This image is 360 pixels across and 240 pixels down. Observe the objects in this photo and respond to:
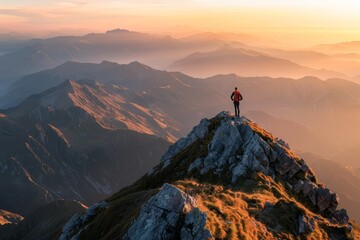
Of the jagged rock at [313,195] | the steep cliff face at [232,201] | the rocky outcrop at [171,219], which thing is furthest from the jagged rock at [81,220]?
the jagged rock at [313,195]

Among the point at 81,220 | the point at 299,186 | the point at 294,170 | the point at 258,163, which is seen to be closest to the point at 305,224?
the point at 299,186

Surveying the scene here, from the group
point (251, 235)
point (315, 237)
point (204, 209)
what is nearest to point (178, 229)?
point (204, 209)

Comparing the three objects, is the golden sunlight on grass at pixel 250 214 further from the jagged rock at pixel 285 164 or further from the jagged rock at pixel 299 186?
the jagged rock at pixel 285 164

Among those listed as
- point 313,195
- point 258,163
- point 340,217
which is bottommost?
point 340,217

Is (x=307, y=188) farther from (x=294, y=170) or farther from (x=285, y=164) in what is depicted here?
(x=285, y=164)

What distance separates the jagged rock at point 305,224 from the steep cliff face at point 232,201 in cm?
2

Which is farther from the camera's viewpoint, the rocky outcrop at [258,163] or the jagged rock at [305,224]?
the rocky outcrop at [258,163]

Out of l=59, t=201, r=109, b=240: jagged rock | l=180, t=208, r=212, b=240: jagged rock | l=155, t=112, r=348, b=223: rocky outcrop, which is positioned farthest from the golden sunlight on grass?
l=59, t=201, r=109, b=240: jagged rock

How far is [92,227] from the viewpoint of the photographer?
58.7 metres

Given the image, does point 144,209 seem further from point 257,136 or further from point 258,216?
point 257,136

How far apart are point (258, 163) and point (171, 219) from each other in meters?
28.3

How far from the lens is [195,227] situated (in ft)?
111

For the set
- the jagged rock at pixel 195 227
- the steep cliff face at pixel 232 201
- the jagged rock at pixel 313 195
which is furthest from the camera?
the jagged rock at pixel 313 195

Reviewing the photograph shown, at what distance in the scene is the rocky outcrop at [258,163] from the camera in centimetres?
5925
